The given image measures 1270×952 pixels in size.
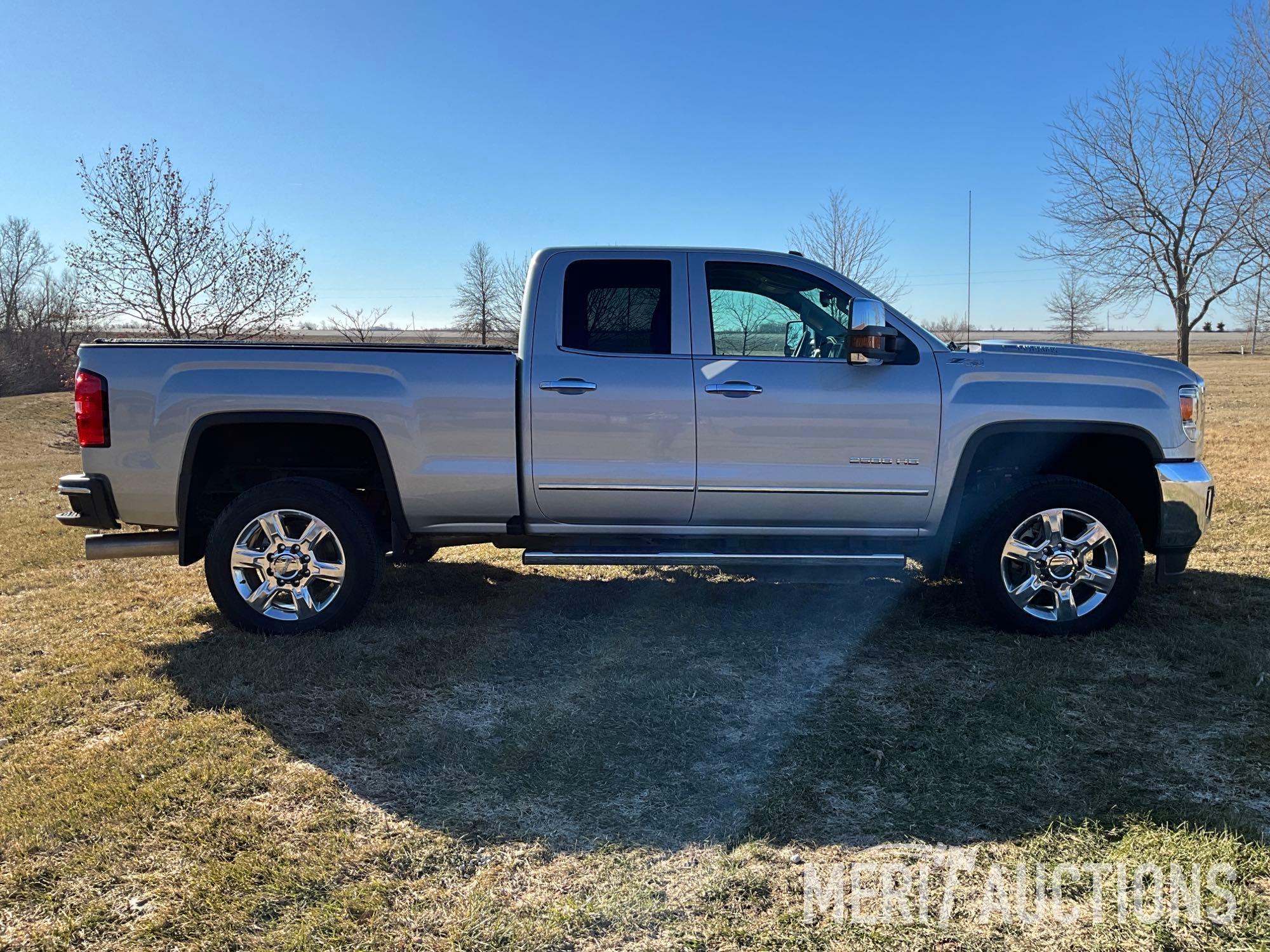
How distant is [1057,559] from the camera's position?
4.58 m

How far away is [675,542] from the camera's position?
479 cm

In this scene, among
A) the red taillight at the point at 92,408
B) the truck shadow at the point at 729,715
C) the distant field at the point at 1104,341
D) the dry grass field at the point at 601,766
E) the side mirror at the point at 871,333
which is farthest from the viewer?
the distant field at the point at 1104,341

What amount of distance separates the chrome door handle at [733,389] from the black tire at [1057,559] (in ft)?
4.75

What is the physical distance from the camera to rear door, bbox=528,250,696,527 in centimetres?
448

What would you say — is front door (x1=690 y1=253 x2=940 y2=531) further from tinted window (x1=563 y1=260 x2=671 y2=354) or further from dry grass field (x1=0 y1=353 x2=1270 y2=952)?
dry grass field (x1=0 y1=353 x2=1270 y2=952)

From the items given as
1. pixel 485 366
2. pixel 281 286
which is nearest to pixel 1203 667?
pixel 485 366

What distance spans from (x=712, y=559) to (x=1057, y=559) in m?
1.84

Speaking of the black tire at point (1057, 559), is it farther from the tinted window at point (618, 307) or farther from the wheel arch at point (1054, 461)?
the tinted window at point (618, 307)

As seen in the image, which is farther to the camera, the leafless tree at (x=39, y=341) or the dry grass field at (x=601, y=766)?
the leafless tree at (x=39, y=341)

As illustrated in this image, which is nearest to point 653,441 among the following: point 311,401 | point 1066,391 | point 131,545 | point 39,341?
point 311,401

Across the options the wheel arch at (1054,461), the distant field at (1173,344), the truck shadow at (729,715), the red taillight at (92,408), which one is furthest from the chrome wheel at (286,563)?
the distant field at (1173,344)

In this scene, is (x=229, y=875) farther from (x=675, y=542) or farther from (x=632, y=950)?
(x=675, y=542)

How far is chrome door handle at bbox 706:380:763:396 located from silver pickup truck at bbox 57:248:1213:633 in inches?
1.2

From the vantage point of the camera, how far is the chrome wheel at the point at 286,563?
4.54 meters
